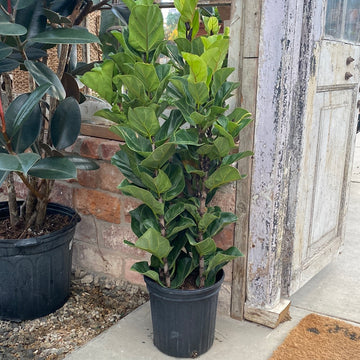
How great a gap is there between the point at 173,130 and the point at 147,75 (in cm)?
22

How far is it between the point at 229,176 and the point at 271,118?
0.33m

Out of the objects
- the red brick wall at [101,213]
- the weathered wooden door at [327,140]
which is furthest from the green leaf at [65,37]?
the weathered wooden door at [327,140]

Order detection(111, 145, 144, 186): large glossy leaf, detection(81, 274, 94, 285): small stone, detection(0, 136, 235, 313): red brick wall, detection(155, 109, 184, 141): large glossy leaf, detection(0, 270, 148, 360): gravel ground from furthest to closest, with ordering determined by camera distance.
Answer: detection(81, 274, 94, 285): small stone → detection(0, 136, 235, 313): red brick wall → detection(0, 270, 148, 360): gravel ground → detection(111, 145, 144, 186): large glossy leaf → detection(155, 109, 184, 141): large glossy leaf

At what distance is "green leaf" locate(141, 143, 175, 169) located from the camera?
1.50 m

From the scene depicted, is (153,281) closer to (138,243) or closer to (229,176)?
(138,243)

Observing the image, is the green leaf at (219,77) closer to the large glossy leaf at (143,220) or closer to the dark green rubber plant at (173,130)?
the dark green rubber plant at (173,130)

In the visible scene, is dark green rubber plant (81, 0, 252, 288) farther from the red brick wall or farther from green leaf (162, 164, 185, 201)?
the red brick wall

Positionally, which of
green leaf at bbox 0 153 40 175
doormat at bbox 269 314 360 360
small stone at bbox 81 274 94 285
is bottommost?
small stone at bbox 81 274 94 285

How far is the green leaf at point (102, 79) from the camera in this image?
156cm

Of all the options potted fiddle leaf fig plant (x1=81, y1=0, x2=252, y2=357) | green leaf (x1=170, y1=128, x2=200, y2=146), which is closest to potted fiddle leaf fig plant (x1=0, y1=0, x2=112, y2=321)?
potted fiddle leaf fig plant (x1=81, y1=0, x2=252, y2=357)

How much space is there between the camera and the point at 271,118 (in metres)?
1.79

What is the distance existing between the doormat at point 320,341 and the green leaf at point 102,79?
115 centimetres

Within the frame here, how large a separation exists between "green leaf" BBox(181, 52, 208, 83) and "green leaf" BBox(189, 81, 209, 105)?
0.06ft

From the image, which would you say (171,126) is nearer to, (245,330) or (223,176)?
(223,176)
